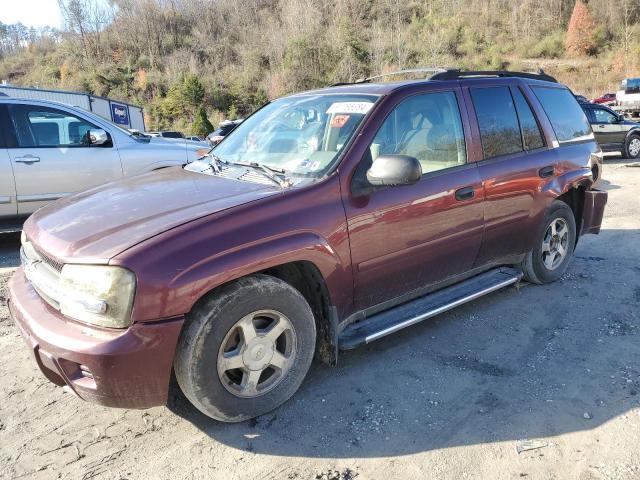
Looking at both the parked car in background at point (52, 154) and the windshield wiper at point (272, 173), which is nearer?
the windshield wiper at point (272, 173)

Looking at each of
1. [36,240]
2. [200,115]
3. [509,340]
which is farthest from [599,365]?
[200,115]

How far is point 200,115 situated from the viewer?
37.9m

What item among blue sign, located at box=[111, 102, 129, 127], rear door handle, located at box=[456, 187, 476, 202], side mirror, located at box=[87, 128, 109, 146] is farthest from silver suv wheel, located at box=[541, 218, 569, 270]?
blue sign, located at box=[111, 102, 129, 127]

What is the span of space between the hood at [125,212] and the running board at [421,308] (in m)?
0.99

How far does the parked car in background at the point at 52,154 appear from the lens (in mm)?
5961

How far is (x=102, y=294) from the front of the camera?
2234 millimetres

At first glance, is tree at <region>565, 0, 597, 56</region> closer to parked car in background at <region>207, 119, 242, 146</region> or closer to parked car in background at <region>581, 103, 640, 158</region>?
parked car in background at <region>581, 103, 640, 158</region>

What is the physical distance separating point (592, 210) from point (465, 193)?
2074mm

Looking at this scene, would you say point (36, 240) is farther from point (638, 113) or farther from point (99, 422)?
point (638, 113)

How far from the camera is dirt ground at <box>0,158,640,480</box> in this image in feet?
7.82

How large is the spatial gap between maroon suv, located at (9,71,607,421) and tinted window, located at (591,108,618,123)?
A: 10.7m

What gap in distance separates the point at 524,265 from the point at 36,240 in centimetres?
370

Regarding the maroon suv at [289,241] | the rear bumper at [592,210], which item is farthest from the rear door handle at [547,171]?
the rear bumper at [592,210]

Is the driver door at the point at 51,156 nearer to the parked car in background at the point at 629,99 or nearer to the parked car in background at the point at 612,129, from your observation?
the parked car in background at the point at 612,129
